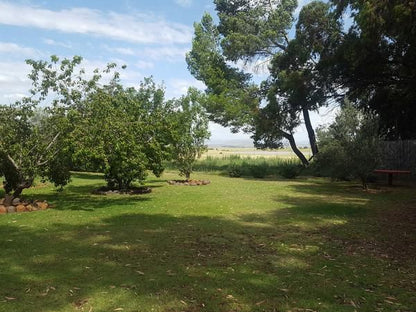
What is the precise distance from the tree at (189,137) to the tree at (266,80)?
6.32m

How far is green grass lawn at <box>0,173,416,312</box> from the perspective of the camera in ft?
14.0

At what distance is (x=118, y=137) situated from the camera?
1145cm

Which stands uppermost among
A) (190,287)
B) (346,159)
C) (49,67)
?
(49,67)

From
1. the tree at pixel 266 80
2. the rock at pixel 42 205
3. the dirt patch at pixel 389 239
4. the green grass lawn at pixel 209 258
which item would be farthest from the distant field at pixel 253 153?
the dirt patch at pixel 389 239

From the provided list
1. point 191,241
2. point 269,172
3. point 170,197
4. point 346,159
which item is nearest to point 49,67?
point 170,197

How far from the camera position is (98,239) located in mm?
7152

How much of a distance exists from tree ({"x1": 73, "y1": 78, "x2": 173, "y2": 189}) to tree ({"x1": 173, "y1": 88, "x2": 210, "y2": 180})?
11.8 ft

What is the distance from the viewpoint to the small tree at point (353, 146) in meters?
15.2

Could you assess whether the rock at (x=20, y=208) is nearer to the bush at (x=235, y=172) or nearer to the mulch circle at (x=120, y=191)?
the mulch circle at (x=120, y=191)

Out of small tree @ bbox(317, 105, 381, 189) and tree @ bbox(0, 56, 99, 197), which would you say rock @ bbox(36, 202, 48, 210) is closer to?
tree @ bbox(0, 56, 99, 197)

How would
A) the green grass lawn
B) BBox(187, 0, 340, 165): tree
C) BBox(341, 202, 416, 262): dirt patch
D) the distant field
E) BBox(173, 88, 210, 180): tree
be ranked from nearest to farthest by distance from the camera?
the green grass lawn → BBox(341, 202, 416, 262): dirt patch → BBox(173, 88, 210, 180): tree → BBox(187, 0, 340, 165): tree → the distant field

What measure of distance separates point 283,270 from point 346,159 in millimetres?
11241

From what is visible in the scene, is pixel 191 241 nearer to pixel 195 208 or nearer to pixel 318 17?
pixel 195 208

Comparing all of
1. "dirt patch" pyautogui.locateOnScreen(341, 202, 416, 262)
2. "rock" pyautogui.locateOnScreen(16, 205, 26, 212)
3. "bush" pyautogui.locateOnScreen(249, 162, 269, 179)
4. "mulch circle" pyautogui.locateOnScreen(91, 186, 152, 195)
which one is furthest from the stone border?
"bush" pyautogui.locateOnScreen(249, 162, 269, 179)
